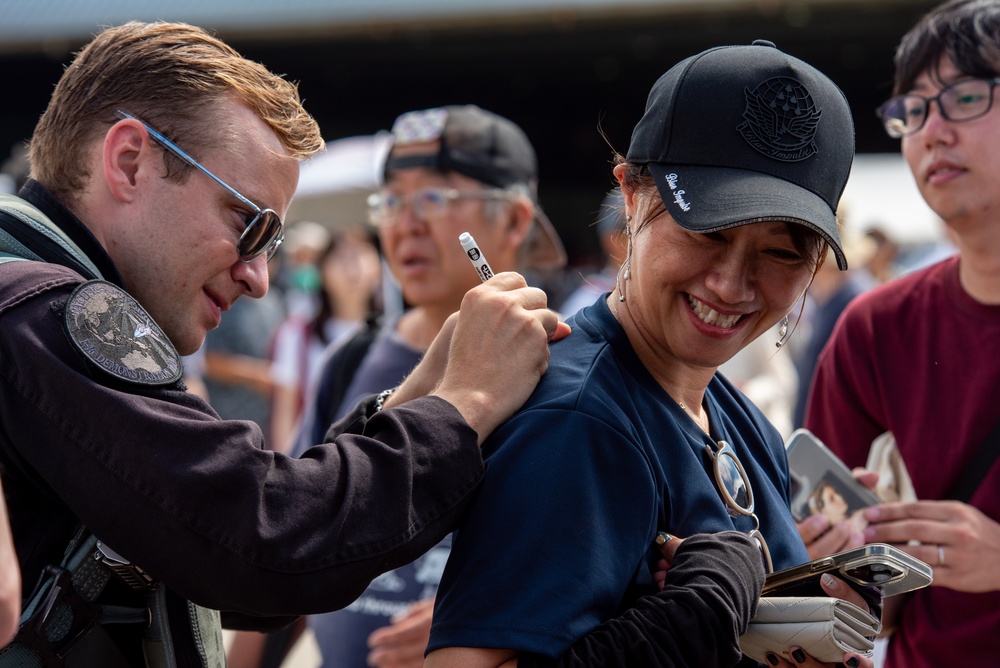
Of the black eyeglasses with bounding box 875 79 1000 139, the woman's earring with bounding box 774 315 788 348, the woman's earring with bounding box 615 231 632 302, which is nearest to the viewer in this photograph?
the woman's earring with bounding box 615 231 632 302

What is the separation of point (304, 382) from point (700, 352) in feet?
14.7

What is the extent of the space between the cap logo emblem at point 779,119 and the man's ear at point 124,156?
0.97m

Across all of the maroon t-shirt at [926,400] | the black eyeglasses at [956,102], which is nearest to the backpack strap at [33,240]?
the maroon t-shirt at [926,400]

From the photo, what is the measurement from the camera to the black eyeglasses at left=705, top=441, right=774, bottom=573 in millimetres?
1669

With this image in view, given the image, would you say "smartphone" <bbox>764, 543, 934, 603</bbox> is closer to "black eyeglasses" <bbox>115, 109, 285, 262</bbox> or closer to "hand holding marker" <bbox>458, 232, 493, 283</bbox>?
"hand holding marker" <bbox>458, 232, 493, 283</bbox>

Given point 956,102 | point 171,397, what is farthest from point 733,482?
point 956,102

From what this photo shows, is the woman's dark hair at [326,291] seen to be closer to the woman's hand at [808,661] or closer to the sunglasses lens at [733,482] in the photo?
the sunglasses lens at [733,482]

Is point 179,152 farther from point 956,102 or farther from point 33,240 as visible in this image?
point 956,102

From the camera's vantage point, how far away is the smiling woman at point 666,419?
4.70 ft

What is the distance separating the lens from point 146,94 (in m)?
1.73

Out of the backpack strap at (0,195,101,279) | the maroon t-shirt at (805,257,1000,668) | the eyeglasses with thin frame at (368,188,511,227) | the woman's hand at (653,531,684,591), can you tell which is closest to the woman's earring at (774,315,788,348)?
the woman's hand at (653,531,684,591)

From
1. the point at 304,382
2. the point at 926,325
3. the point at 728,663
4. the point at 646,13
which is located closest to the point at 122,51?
the point at 728,663

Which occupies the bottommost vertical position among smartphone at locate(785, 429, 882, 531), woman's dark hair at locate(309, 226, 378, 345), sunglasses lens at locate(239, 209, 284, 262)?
woman's dark hair at locate(309, 226, 378, 345)

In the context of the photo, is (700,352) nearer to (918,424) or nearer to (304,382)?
(918,424)
